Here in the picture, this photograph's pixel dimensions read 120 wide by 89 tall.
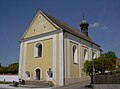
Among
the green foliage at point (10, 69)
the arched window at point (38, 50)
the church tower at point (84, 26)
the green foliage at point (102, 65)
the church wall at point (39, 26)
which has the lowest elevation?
the green foliage at point (10, 69)

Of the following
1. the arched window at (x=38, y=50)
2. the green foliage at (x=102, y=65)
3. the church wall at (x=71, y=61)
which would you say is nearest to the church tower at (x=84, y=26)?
the church wall at (x=71, y=61)

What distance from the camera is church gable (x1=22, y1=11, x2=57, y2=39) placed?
30.5 metres

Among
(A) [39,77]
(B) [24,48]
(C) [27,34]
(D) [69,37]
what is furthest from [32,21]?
(A) [39,77]

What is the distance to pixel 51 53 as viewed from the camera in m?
29.2

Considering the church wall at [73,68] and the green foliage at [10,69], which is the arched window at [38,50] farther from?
the green foliage at [10,69]

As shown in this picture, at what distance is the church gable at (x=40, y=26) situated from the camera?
100 ft

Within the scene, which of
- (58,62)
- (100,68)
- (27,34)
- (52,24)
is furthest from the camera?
(27,34)

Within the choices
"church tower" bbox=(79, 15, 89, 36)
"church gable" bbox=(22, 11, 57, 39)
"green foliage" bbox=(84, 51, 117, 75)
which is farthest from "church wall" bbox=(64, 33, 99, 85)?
"church tower" bbox=(79, 15, 89, 36)

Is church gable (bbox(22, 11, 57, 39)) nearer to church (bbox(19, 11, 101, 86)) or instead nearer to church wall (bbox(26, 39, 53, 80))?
church (bbox(19, 11, 101, 86))

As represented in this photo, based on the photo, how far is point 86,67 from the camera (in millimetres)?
24516

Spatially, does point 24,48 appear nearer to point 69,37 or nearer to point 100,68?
point 69,37

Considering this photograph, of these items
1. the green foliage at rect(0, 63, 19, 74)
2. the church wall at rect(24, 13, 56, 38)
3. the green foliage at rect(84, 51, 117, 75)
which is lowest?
the green foliage at rect(0, 63, 19, 74)

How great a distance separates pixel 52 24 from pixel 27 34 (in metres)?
6.96

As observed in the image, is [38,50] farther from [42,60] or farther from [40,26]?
[40,26]
